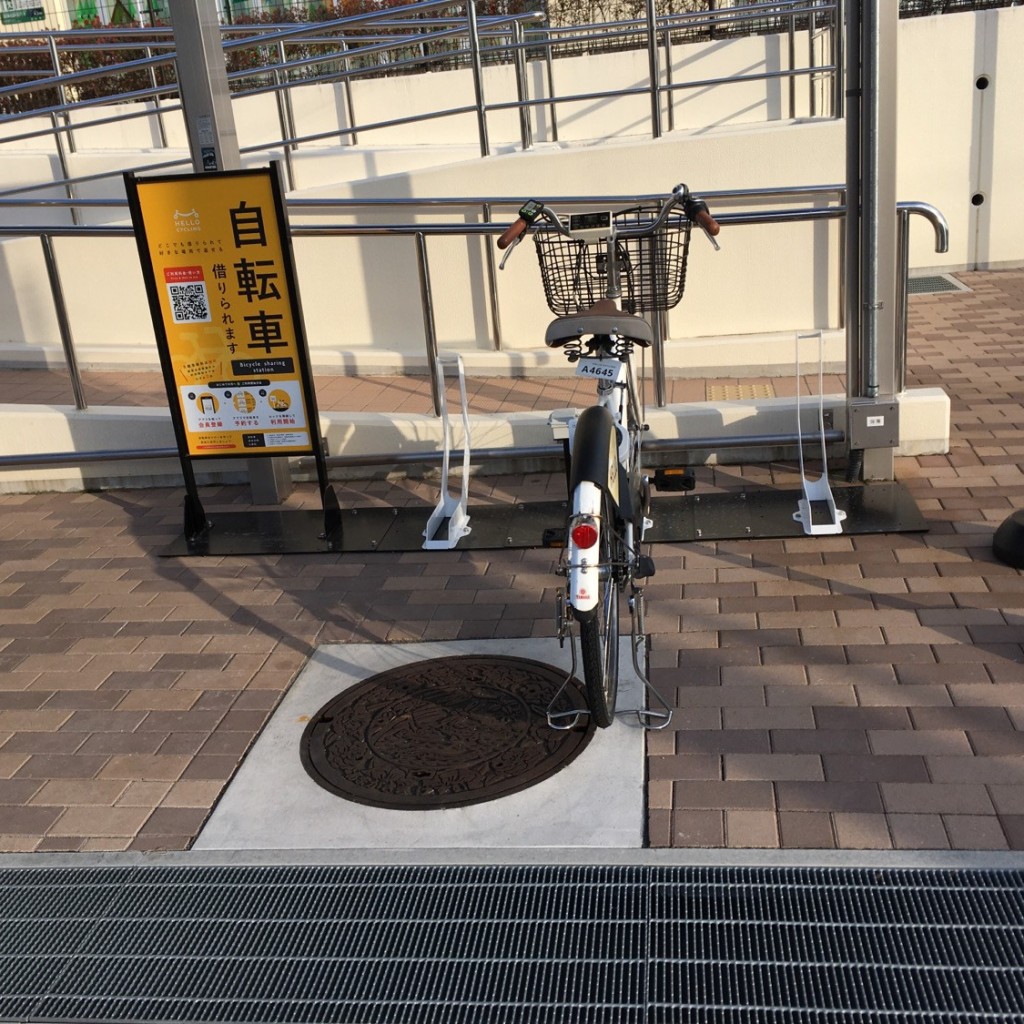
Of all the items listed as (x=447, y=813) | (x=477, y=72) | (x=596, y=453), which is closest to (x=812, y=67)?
(x=477, y=72)

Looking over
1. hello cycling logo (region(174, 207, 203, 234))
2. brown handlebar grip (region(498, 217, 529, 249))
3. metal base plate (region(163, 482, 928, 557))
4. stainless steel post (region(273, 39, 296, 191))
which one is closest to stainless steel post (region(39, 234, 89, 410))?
hello cycling logo (region(174, 207, 203, 234))

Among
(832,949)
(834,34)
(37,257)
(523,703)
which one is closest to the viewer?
(832,949)

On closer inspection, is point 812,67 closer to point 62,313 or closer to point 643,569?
point 62,313

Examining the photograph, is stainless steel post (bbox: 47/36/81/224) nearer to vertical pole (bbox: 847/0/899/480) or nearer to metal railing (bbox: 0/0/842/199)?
metal railing (bbox: 0/0/842/199)

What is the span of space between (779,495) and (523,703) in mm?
1999

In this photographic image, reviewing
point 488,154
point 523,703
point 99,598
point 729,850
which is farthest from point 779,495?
point 488,154

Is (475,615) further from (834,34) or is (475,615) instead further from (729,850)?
(834,34)

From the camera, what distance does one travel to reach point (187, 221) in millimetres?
5004

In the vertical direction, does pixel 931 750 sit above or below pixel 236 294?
below

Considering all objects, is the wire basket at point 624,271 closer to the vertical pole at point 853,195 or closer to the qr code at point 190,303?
the vertical pole at point 853,195

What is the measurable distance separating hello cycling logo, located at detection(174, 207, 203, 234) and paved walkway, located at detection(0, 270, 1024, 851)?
1387 mm

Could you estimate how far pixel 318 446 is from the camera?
512 cm

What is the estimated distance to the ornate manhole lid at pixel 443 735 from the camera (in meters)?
3.28

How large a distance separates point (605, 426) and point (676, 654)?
94cm
